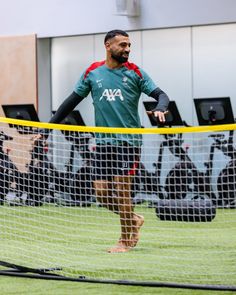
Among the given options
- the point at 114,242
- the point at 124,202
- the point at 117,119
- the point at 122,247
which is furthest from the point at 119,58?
the point at 114,242

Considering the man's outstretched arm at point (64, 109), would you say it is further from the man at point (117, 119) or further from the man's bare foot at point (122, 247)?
Result: the man's bare foot at point (122, 247)

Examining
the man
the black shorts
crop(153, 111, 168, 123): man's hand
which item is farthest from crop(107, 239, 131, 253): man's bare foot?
crop(153, 111, 168, 123): man's hand

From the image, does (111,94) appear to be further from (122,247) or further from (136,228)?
(122,247)

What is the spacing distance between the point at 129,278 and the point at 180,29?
8.20m

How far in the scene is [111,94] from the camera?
7480 mm

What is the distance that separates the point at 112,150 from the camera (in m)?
7.27

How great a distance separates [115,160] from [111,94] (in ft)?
1.70

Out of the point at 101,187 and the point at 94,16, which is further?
the point at 94,16

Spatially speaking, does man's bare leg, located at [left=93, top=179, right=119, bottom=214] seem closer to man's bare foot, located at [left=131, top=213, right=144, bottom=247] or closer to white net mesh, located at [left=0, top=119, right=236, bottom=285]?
white net mesh, located at [left=0, top=119, right=236, bottom=285]

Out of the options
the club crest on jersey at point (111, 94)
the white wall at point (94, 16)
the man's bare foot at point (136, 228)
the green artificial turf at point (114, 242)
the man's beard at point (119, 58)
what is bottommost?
the green artificial turf at point (114, 242)

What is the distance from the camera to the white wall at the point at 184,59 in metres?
13.8

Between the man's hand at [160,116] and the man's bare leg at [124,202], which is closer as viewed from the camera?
the man's hand at [160,116]

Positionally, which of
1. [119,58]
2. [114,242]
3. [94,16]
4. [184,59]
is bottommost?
[114,242]

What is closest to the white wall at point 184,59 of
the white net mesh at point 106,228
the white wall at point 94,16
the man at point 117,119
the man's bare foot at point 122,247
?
the white wall at point 94,16
